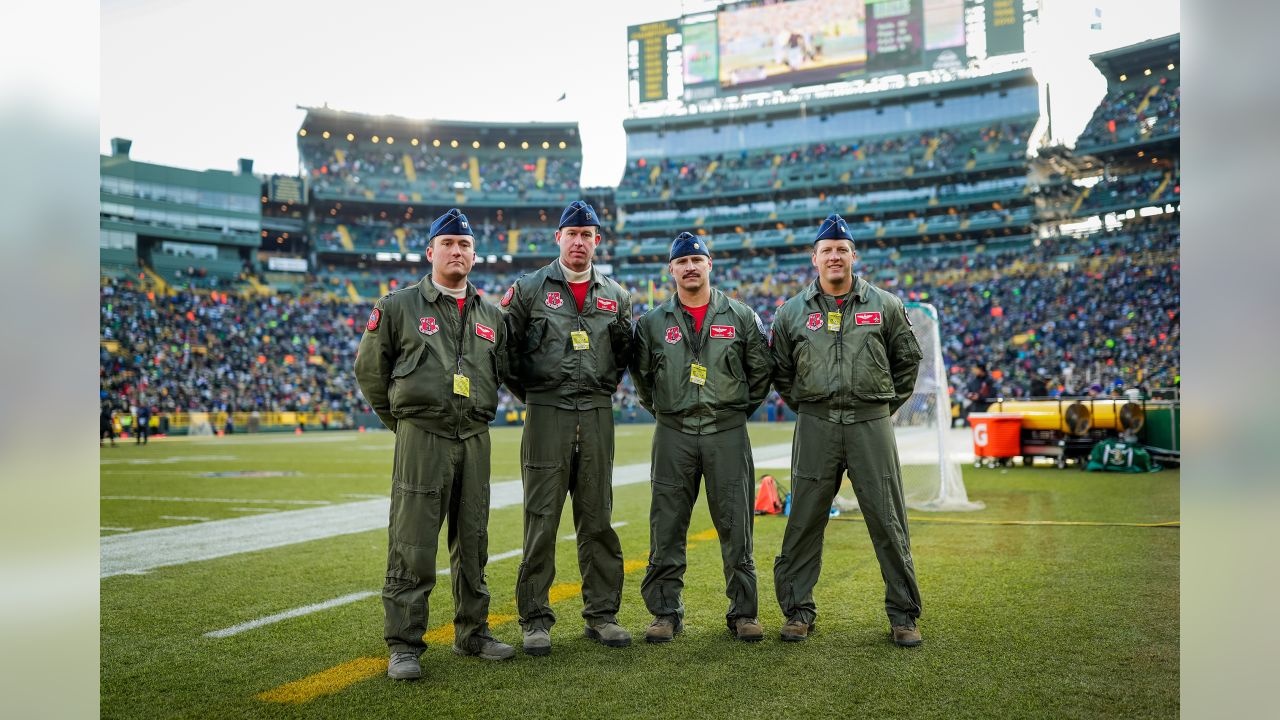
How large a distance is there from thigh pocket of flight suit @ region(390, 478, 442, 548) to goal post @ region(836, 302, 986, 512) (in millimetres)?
6220

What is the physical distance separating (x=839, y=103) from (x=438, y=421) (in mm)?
57635

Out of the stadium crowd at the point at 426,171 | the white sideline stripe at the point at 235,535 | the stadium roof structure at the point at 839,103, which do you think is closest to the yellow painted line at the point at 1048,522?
the white sideline stripe at the point at 235,535

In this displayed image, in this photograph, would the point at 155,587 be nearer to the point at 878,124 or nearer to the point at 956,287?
the point at 956,287

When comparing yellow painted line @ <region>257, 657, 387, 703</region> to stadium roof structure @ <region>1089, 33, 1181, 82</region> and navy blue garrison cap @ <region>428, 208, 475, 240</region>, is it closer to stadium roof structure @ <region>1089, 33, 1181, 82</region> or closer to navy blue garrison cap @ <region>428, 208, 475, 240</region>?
navy blue garrison cap @ <region>428, 208, 475, 240</region>

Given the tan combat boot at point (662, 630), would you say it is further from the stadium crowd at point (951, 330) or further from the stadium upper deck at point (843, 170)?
the stadium upper deck at point (843, 170)

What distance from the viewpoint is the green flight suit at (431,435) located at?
422cm

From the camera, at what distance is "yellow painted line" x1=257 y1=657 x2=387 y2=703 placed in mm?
3643

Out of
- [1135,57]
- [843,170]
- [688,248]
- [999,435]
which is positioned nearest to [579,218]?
[688,248]

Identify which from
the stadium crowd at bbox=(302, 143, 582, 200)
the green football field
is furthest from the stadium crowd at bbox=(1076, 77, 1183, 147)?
the green football field

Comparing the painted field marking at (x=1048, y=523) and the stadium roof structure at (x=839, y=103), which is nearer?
the painted field marking at (x=1048, y=523)

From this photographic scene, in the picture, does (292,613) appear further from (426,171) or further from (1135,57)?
(426,171)

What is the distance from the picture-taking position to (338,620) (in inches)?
197

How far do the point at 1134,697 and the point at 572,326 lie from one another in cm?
308

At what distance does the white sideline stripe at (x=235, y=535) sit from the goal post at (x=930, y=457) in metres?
4.47
